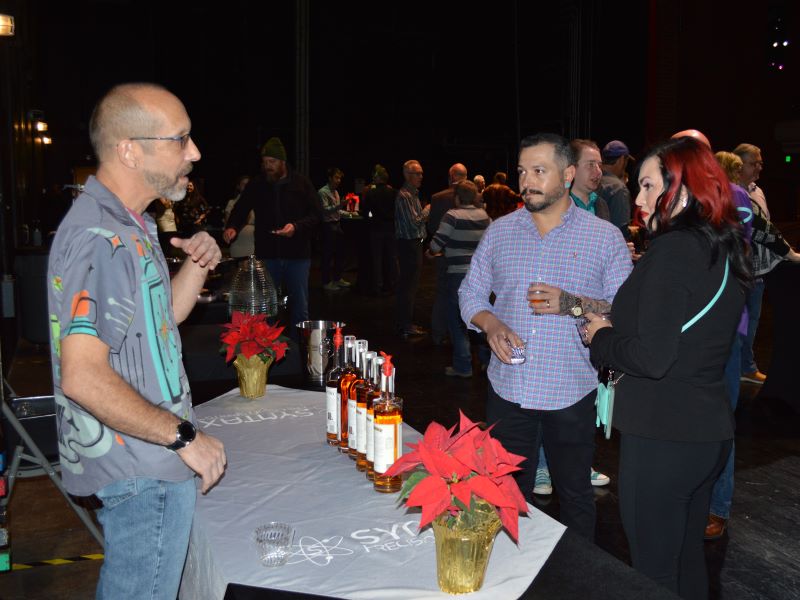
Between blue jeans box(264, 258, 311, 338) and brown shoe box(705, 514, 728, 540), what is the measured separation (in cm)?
289

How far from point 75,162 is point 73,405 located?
16814mm

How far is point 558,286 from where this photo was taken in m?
2.19

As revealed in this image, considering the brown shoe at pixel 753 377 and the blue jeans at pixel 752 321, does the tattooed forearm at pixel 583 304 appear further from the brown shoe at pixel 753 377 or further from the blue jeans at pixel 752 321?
the brown shoe at pixel 753 377

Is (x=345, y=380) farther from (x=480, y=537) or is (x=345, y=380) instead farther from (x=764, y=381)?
(x=764, y=381)

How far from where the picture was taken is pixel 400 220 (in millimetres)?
6719

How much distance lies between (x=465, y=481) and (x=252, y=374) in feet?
4.63

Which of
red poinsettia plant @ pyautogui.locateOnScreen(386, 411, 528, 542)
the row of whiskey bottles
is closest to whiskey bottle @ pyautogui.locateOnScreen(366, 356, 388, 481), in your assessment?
the row of whiskey bottles

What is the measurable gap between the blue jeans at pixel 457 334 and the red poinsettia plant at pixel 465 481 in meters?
3.90

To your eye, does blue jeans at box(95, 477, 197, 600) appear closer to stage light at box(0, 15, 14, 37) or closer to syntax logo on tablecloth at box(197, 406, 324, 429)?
syntax logo on tablecloth at box(197, 406, 324, 429)

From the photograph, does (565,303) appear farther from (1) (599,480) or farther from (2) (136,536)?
(1) (599,480)

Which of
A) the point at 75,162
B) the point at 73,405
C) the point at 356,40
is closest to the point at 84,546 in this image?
the point at 73,405

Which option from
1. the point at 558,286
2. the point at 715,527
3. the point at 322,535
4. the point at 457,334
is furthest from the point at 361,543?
the point at 457,334

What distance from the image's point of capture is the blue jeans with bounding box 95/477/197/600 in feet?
4.41

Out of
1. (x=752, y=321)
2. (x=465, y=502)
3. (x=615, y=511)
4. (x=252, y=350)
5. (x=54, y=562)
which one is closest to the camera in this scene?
(x=465, y=502)
